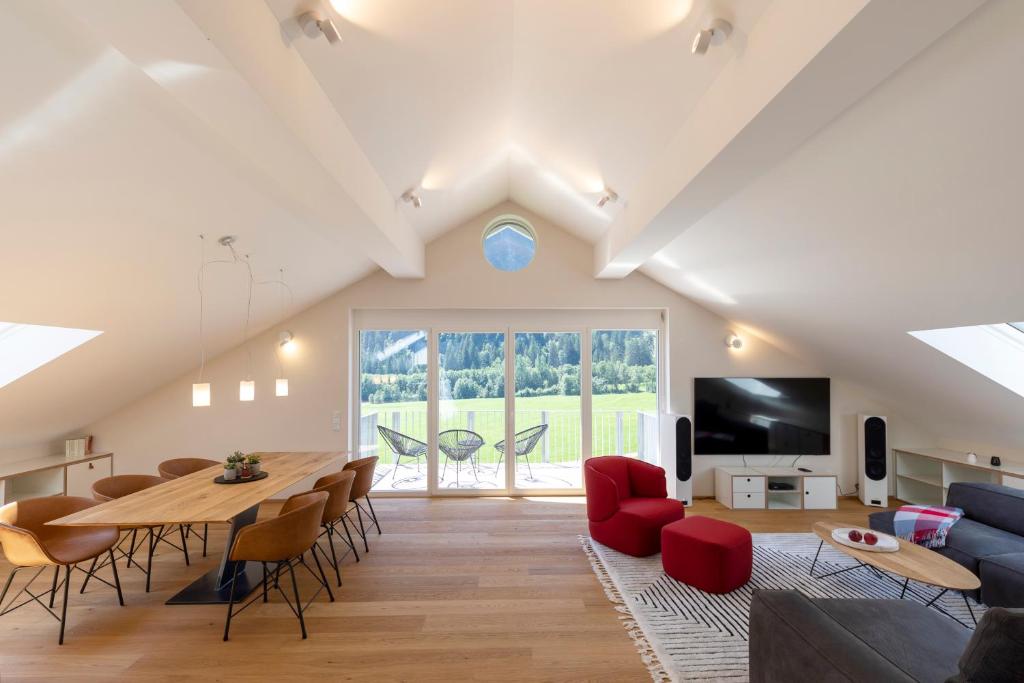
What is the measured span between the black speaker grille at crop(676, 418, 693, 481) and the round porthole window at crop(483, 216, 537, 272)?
2.58 metres

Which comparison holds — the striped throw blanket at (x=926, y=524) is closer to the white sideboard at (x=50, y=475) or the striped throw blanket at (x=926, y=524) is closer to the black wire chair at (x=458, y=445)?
the black wire chair at (x=458, y=445)

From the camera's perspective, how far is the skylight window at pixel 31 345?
3.62m

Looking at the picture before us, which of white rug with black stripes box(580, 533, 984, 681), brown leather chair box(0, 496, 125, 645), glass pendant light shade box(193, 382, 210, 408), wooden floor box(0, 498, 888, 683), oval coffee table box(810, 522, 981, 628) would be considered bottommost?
wooden floor box(0, 498, 888, 683)

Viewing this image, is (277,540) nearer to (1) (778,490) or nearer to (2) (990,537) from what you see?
(2) (990,537)

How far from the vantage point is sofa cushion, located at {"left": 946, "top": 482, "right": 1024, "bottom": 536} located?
11.2 ft

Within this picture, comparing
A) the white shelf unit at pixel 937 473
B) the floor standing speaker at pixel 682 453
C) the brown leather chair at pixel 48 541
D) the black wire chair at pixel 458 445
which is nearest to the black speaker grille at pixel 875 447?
the white shelf unit at pixel 937 473

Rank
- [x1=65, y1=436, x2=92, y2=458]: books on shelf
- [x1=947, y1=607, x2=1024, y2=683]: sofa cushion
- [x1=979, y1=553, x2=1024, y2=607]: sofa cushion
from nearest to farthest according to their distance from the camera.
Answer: [x1=947, y1=607, x2=1024, y2=683]: sofa cushion
[x1=979, y1=553, x2=1024, y2=607]: sofa cushion
[x1=65, y1=436, x2=92, y2=458]: books on shelf

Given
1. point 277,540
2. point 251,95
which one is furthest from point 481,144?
point 277,540

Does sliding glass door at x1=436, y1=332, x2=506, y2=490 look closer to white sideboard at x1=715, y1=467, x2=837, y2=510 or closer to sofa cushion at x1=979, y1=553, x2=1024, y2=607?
white sideboard at x1=715, y1=467, x2=837, y2=510

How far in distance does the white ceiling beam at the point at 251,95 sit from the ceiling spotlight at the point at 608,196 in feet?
6.19

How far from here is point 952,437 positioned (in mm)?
5125

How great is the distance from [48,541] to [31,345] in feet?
5.14

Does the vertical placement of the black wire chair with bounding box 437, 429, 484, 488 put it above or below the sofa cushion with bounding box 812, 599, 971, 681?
above

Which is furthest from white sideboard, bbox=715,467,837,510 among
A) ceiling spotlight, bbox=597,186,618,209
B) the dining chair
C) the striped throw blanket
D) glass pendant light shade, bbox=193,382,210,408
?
glass pendant light shade, bbox=193,382,210,408
